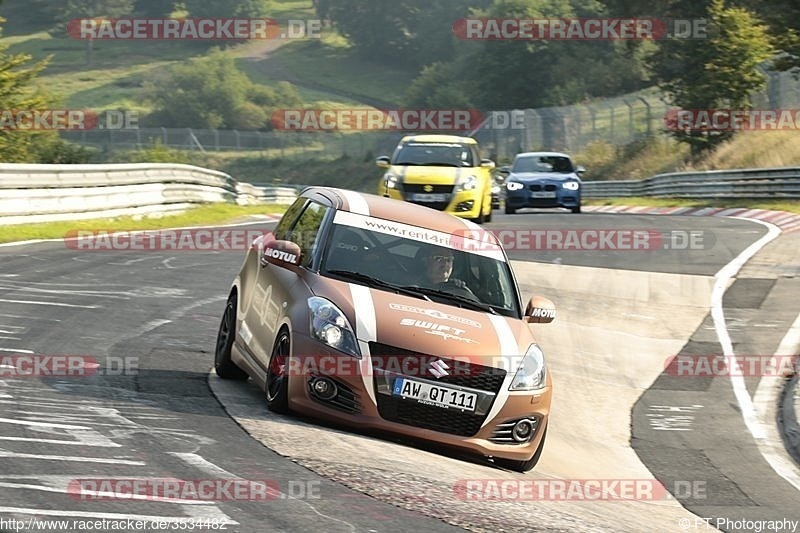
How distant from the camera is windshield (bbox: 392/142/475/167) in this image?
80.5ft

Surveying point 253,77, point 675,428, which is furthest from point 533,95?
point 675,428

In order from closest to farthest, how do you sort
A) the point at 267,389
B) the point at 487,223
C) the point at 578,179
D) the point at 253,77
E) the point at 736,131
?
the point at 267,389 < the point at 487,223 < the point at 578,179 < the point at 736,131 < the point at 253,77

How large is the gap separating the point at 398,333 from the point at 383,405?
500 mm

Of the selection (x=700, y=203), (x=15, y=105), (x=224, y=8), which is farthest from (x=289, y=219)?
(x=224, y=8)

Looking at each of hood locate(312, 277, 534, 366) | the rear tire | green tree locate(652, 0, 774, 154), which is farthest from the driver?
green tree locate(652, 0, 774, 154)

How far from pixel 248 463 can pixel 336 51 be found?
475 feet

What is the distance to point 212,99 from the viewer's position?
374 ft

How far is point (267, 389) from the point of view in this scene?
9.34 metres

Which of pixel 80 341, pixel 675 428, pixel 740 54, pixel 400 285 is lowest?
pixel 675 428

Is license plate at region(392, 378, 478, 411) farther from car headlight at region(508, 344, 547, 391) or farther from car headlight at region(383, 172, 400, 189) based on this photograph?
car headlight at region(383, 172, 400, 189)

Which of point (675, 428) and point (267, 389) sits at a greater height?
point (267, 389)

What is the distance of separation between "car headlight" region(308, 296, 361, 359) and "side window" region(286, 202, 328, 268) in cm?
86

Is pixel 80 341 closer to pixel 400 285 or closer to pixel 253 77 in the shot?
pixel 400 285

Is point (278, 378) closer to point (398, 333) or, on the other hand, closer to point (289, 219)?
point (398, 333)
